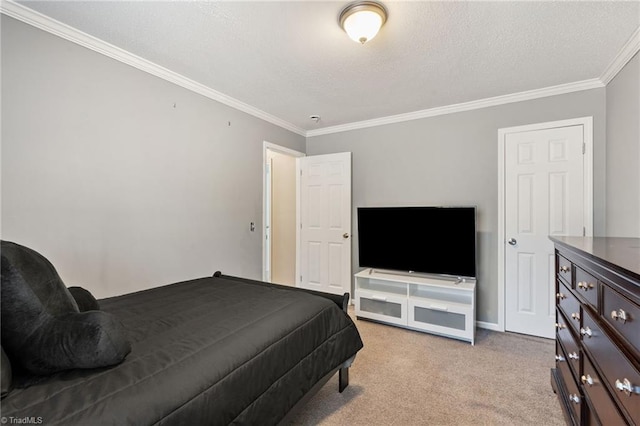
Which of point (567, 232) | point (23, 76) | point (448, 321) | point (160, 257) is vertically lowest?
point (448, 321)

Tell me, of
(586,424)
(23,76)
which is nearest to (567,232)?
(586,424)

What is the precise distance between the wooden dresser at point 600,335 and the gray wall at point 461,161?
152 cm

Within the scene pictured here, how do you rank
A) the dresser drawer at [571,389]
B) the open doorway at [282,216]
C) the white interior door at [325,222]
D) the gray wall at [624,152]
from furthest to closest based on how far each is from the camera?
1. the open doorway at [282,216]
2. the white interior door at [325,222]
3. the gray wall at [624,152]
4. the dresser drawer at [571,389]

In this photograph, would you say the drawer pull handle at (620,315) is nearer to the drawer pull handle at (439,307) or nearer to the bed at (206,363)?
the bed at (206,363)

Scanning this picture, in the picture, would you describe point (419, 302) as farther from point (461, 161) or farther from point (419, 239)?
point (461, 161)

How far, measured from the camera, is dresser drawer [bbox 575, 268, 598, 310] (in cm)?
118

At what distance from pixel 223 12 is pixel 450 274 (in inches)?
120

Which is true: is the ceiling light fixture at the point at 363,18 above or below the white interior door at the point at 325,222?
above

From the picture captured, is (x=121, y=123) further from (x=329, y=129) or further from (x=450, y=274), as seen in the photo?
(x=450, y=274)

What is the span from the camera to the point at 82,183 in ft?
6.77

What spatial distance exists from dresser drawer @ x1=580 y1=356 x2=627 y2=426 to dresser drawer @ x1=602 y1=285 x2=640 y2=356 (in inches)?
10.7

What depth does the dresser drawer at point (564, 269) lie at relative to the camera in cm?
160

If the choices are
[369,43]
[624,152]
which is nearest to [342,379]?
[369,43]

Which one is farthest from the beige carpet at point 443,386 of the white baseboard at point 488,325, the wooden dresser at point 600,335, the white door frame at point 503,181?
the white door frame at point 503,181
